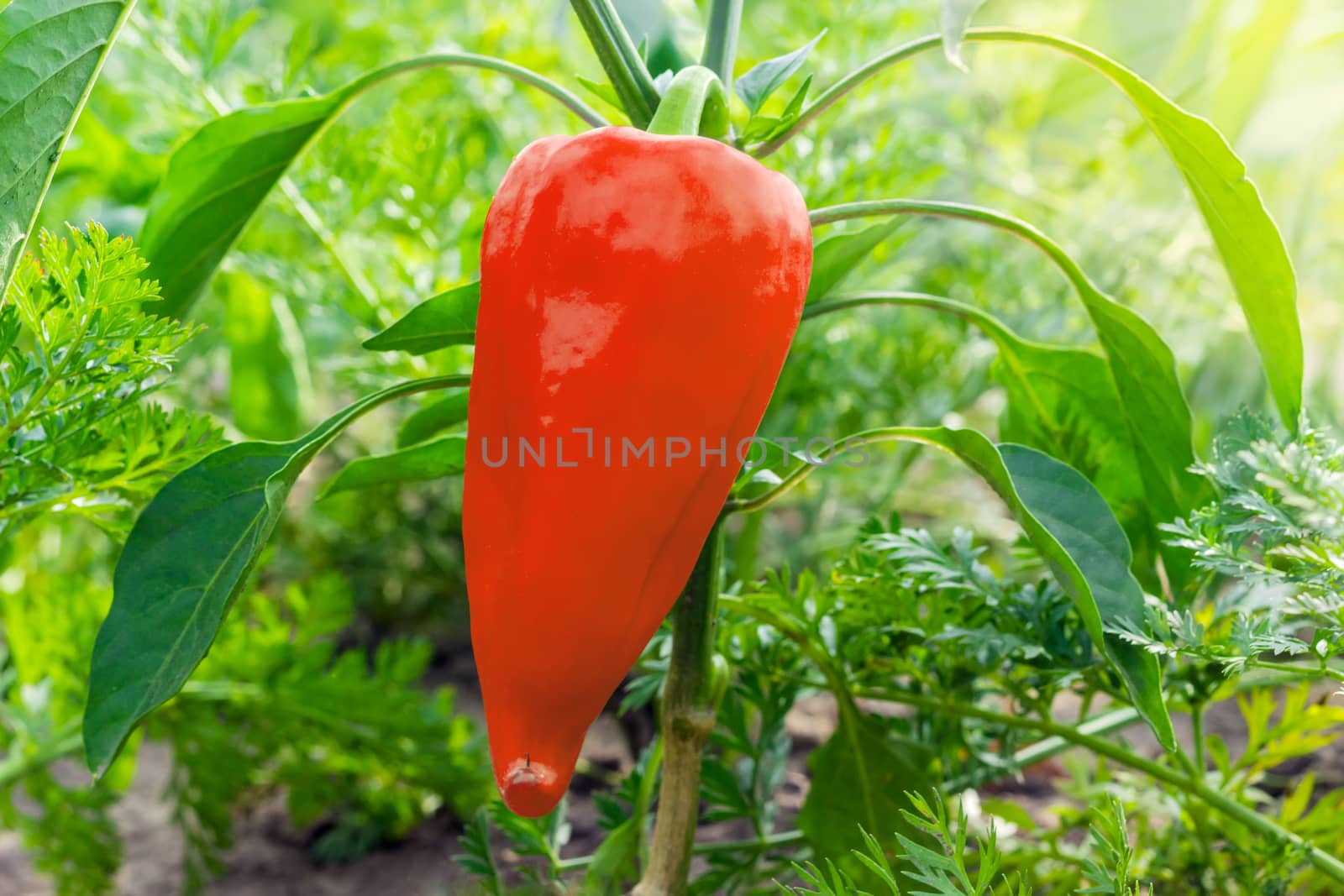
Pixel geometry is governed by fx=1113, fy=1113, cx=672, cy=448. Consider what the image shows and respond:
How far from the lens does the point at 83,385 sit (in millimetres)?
468

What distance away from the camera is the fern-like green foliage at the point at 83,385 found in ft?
1.45

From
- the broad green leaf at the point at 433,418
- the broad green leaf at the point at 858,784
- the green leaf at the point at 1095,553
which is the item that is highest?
the broad green leaf at the point at 433,418

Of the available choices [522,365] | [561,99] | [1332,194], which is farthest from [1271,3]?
[522,365]

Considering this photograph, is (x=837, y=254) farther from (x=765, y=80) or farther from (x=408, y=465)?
(x=408, y=465)

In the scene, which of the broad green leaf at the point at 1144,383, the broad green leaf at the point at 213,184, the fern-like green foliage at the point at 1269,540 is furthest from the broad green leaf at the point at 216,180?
the fern-like green foliage at the point at 1269,540

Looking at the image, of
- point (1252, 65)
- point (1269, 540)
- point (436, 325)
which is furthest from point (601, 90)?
point (1252, 65)

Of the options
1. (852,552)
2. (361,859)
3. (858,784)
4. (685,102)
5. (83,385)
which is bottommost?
(361,859)

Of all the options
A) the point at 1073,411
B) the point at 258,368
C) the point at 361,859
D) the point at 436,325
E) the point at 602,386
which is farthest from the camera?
the point at 258,368

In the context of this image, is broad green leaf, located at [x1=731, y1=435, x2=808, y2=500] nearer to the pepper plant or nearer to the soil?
the pepper plant

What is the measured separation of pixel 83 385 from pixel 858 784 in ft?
1.42

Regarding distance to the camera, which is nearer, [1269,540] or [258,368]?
[1269,540]

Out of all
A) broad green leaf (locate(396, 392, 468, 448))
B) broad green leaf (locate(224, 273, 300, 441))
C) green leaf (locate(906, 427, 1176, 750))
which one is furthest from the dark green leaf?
broad green leaf (locate(224, 273, 300, 441))

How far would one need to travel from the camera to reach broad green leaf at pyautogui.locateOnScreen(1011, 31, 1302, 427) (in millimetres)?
506

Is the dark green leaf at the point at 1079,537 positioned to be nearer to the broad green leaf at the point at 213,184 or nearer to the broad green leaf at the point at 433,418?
the broad green leaf at the point at 433,418
